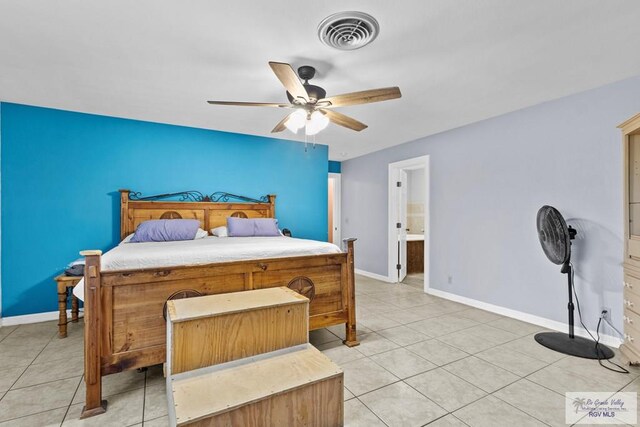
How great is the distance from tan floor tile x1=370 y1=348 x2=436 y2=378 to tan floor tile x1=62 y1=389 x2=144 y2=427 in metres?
1.70

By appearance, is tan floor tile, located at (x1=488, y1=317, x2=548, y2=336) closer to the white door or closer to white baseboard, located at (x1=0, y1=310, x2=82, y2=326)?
the white door

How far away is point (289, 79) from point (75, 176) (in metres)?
3.15

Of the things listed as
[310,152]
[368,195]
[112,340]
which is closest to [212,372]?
[112,340]

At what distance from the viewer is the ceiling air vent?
1.82 metres

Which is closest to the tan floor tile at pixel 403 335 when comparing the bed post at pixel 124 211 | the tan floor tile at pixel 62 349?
the tan floor tile at pixel 62 349

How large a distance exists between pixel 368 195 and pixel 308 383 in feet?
15.1

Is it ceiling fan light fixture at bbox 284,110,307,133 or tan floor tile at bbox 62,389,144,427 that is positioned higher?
ceiling fan light fixture at bbox 284,110,307,133

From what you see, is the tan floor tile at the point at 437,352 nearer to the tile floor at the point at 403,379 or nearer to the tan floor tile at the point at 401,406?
the tile floor at the point at 403,379

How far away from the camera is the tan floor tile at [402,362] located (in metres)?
2.29

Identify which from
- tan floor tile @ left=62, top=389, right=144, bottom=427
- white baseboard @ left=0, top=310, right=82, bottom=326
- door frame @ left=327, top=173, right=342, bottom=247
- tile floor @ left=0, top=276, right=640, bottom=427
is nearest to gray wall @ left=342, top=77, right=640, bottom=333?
tile floor @ left=0, top=276, right=640, bottom=427

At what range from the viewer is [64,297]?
289 cm

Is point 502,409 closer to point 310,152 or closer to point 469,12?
point 469,12

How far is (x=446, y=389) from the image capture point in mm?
2059

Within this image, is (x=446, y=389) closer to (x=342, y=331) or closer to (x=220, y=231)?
(x=342, y=331)
